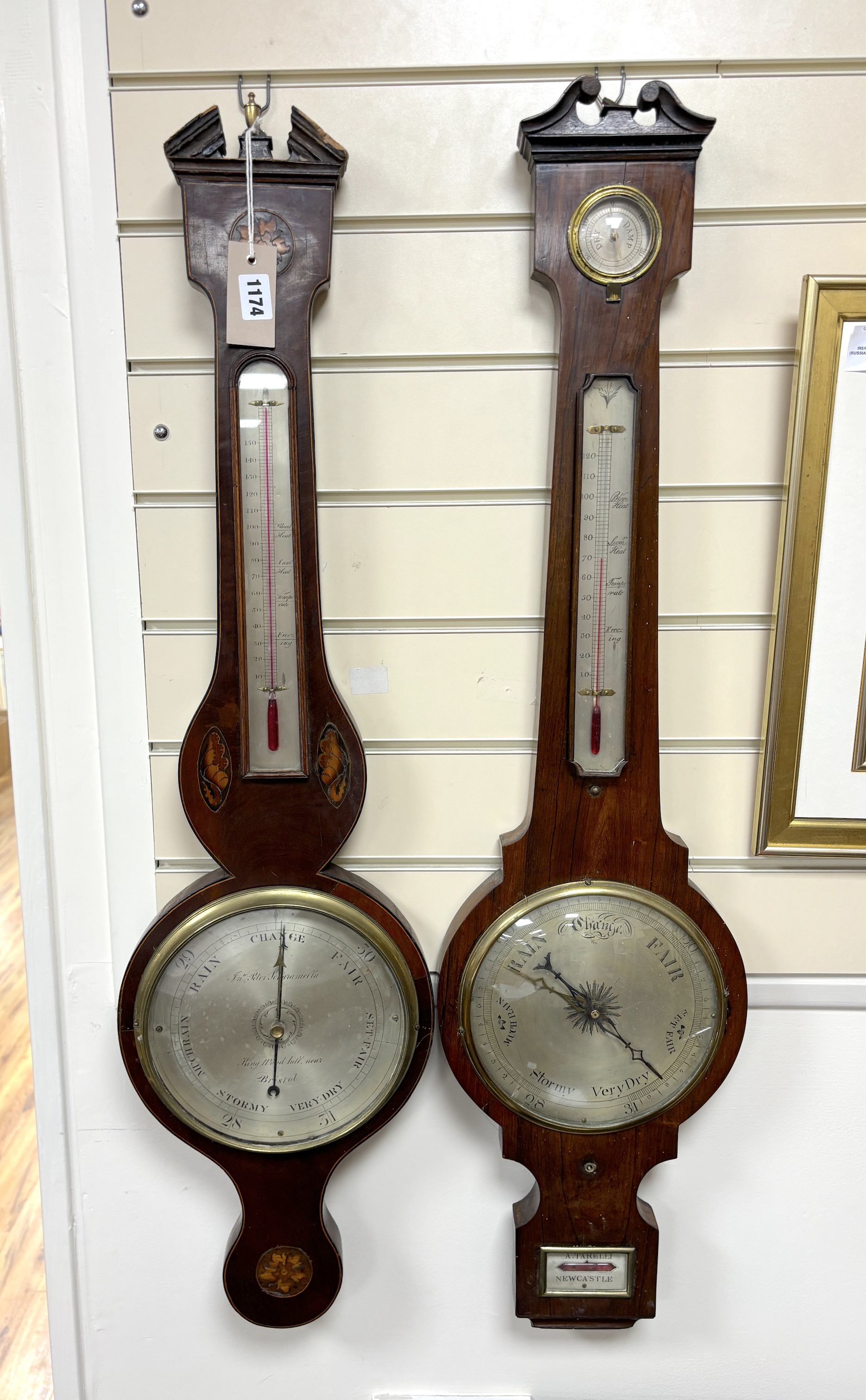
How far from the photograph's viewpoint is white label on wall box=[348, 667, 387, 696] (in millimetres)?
1045

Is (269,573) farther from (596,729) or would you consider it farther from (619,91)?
(619,91)

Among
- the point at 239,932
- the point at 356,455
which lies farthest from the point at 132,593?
the point at 239,932

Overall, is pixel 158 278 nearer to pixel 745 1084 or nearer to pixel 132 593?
pixel 132 593

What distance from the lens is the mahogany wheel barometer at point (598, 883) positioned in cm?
91

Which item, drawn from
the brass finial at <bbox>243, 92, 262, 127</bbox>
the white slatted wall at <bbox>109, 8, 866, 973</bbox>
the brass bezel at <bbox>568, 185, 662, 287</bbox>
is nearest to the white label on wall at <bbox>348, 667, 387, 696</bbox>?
the white slatted wall at <bbox>109, 8, 866, 973</bbox>

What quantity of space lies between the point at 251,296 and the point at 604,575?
0.49 m

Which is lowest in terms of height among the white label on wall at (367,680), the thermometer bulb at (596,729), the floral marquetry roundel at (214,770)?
the floral marquetry roundel at (214,770)

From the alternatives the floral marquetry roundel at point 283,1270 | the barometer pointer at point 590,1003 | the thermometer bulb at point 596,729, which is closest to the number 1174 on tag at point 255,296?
the thermometer bulb at point 596,729

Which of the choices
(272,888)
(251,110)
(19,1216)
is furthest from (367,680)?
(19,1216)

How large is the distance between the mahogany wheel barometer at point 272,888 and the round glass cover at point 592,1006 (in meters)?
0.10

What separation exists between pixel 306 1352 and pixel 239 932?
25.0 inches

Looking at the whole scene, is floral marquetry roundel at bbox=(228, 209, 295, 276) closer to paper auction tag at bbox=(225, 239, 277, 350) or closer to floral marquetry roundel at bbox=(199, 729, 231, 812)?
paper auction tag at bbox=(225, 239, 277, 350)

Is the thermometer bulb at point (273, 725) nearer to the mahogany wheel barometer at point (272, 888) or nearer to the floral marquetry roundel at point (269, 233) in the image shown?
the mahogany wheel barometer at point (272, 888)

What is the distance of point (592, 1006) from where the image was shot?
1.00 metres
